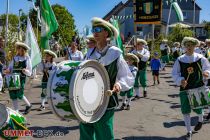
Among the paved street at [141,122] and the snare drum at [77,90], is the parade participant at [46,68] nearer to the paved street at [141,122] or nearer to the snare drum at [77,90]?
the paved street at [141,122]

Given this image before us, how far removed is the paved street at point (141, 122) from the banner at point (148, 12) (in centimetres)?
422

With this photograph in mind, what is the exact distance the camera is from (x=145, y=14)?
15.1 m

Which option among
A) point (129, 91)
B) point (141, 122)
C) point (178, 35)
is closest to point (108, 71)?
point (141, 122)

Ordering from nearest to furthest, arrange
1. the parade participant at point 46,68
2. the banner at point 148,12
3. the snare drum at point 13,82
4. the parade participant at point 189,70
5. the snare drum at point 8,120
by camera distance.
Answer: the snare drum at point 8,120, the parade participant at point 189,70, the snare drum at point 13,82, the parade participant at point 46,68, the banner at point 148,12

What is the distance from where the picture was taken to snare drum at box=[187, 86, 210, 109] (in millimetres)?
6695

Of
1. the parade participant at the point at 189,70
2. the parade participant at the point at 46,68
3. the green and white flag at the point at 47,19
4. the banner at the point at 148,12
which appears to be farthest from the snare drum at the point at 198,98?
the banner at the point at 148,12

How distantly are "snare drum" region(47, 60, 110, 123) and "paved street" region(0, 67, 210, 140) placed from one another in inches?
109

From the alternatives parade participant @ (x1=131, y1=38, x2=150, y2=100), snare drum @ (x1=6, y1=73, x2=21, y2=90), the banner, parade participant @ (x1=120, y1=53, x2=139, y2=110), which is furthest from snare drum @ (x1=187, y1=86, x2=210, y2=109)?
the banner

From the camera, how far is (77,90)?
13.1 ft

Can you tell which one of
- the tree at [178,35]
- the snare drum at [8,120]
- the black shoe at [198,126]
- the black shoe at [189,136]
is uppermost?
the tree at [178,35]

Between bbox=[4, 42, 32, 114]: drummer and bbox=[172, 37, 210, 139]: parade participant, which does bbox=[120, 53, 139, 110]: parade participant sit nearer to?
bbox=[4, 42, 32, 114]: drummer

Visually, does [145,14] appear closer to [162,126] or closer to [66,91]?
[162,126]

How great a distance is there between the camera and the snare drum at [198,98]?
670cm

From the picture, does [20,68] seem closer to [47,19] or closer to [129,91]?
[47,19]
